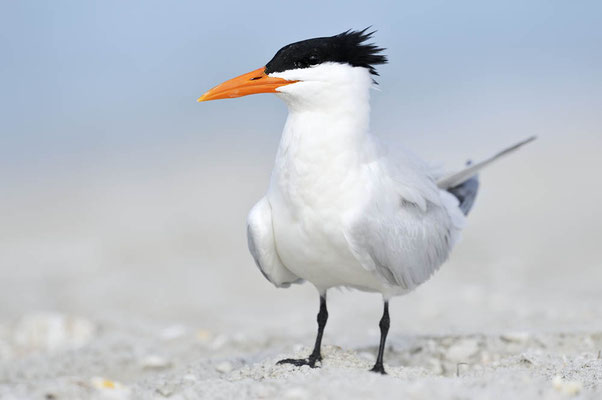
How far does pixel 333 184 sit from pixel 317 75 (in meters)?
0.55

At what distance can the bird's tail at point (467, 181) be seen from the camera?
4816 mm

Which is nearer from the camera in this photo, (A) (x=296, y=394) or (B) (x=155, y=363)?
(A) (x=296, y=394)

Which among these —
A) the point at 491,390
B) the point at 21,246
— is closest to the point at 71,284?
the point at 21,246

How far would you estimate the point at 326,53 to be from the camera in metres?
3.78

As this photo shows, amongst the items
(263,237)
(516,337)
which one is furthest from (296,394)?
(516,337)

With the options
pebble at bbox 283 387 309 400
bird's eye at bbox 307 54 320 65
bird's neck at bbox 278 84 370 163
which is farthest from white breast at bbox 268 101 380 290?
pebble at bbox 283 387 309 400

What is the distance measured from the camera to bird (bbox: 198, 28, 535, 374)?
148 inches

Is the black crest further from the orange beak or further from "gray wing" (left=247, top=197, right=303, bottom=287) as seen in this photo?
"gray wing" (left=247, top=197, right=303, bottom=287)

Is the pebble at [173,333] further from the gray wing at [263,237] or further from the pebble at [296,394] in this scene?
the pebble at [296,394]

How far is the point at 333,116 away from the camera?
150 inches

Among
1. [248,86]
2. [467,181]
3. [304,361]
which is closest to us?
[248,86]

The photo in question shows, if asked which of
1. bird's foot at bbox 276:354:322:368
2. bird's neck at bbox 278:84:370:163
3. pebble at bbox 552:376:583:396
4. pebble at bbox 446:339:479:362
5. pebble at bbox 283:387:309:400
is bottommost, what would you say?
pebble at bbox 446:339:479:362

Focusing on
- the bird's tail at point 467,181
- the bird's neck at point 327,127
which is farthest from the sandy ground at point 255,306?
the bird's neck at point 327,127

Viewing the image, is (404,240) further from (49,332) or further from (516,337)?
(49,332)
